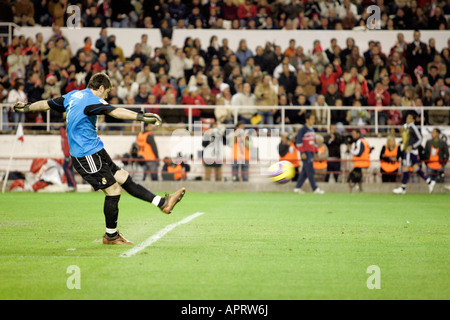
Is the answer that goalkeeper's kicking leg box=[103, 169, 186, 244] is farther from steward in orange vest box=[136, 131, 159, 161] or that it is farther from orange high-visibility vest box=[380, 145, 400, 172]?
orange high-visibility vest box=[380, 145, 400, 172]

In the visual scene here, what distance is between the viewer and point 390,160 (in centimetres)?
2350

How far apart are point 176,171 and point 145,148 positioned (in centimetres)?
131

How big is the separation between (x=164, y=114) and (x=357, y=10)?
9906 millimetres

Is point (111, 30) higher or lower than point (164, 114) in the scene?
higher

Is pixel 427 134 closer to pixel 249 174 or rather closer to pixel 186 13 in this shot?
pixel 249 174

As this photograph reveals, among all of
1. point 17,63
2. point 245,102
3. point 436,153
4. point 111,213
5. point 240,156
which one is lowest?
point 240,156

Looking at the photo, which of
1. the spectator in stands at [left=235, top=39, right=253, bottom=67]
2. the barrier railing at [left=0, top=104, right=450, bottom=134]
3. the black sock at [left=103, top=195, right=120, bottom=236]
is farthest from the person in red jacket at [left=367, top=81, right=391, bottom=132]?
the black sock at [left=103, top=195, right=120, bottom=236]

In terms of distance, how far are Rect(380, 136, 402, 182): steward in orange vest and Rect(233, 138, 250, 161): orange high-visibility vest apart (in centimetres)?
452

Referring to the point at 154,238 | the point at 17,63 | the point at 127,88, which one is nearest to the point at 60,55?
the point at 17,63

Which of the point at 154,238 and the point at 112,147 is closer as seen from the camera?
the point at 154,238

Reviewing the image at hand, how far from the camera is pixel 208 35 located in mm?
27812

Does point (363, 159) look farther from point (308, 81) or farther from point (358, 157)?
point (308, 81)

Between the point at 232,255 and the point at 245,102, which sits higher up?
the point at 245,102
